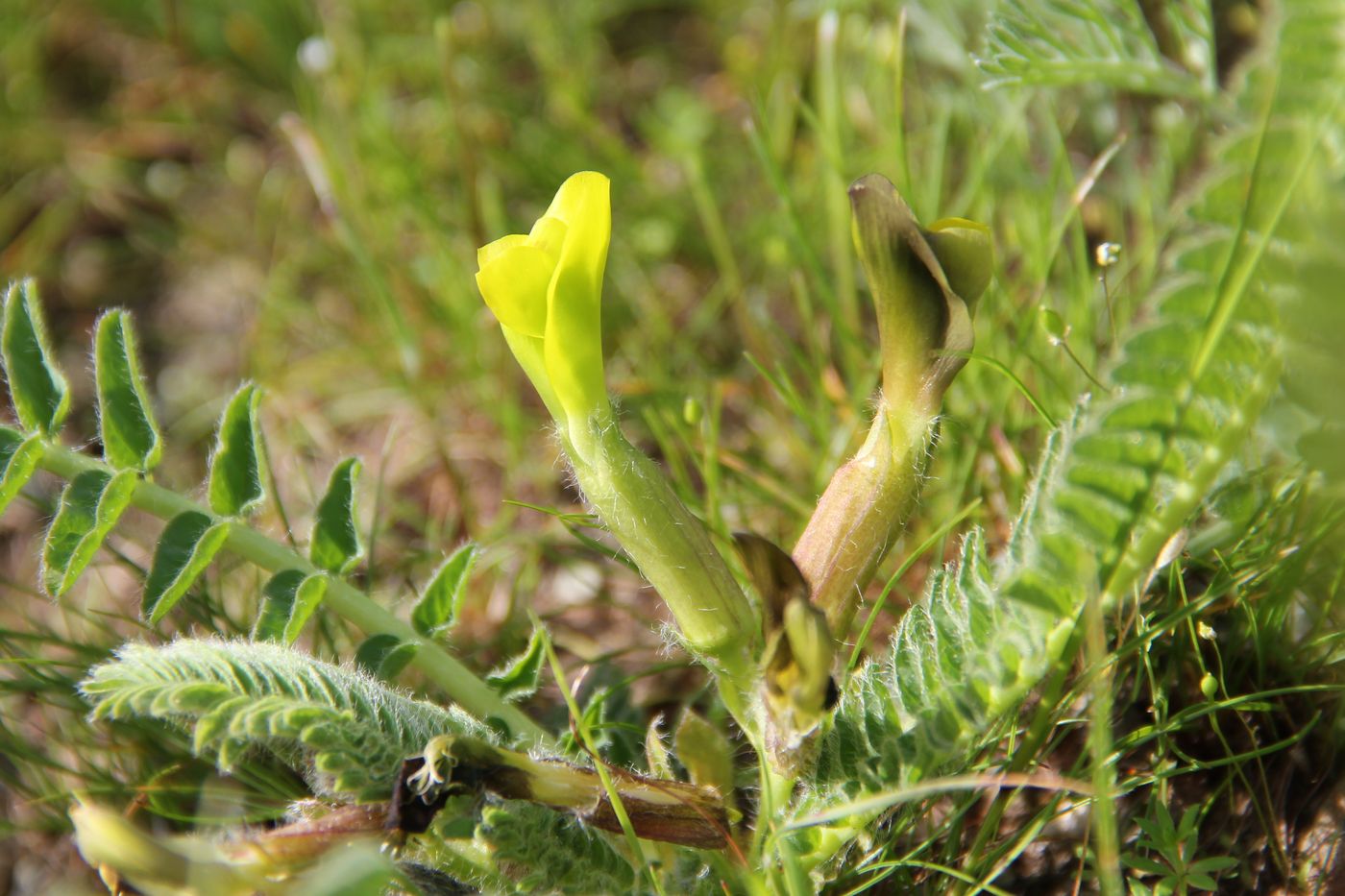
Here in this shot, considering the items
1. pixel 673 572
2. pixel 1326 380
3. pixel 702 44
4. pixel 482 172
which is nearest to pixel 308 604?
pixel 673 572

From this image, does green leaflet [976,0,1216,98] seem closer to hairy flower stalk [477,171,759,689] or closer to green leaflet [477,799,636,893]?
hairy flower stalk [477,171,759,689]

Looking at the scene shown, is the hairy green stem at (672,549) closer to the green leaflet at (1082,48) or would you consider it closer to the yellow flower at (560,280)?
the yellow flower at (560,280)

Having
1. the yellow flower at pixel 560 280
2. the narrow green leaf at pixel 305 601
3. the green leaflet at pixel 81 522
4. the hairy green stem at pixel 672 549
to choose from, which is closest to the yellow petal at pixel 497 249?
the yellow flower at pixel 560 280

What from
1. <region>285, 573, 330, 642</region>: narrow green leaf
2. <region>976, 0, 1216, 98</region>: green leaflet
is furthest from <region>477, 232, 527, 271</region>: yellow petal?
<region>976, 0, 1216, 98</region>: green leaflet

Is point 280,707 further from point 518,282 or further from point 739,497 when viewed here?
point 739,497

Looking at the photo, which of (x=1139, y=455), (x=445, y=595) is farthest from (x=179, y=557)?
(x=1139, y=455)

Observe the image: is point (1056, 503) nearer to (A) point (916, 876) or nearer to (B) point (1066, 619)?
(B) point (1066, 619)
